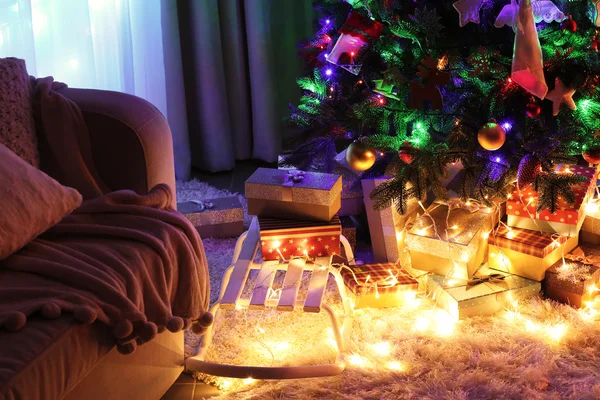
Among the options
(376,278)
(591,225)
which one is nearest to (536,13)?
(591,225)

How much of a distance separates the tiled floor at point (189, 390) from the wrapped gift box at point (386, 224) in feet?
2.47

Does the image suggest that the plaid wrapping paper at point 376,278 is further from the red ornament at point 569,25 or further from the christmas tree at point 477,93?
the red ornament at point 569,25

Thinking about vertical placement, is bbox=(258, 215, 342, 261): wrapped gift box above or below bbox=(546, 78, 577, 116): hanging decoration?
below

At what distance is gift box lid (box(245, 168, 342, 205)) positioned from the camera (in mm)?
1903

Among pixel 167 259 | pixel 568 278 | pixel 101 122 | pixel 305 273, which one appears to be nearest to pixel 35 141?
pixel 101 122

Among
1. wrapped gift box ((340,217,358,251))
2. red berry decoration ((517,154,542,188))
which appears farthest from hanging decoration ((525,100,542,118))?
wrapped gift box ((340,217,358,251))

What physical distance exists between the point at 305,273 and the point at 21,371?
1.19 m

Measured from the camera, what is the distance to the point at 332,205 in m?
1.93

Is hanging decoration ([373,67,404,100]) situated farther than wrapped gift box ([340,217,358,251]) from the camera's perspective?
No

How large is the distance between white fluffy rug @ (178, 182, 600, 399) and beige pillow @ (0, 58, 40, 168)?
0.63 meters

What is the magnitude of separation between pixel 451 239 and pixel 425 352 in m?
0.38

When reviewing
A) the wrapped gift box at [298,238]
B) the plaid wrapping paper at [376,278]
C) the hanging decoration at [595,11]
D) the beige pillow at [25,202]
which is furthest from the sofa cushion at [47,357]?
the hanging decoration at [595,11]

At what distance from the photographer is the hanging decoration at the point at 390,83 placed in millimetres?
2008

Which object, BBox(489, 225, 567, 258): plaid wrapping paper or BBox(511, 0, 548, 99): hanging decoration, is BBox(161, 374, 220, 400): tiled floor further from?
BBox(511, 0, 548, 99): hanging decoration
